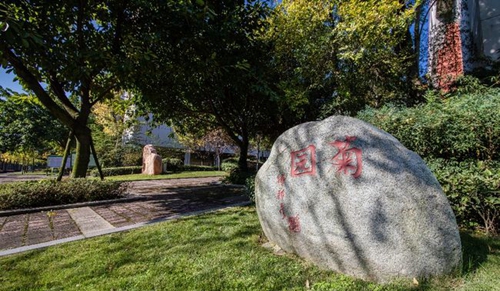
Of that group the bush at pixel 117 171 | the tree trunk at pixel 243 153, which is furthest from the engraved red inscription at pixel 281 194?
the bush at pixel 117 171

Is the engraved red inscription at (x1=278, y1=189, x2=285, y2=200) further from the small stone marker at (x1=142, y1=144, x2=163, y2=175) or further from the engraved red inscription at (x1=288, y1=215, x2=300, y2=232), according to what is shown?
the small stone marker at (x1=142, y1=144, x2=163, y2=175)

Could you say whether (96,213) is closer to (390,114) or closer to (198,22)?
(198,22)

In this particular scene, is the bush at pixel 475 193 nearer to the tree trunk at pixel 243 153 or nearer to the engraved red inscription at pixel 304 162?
the engraved red inscription at pixel 304 162

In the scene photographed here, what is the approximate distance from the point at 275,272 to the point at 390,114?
4.84m

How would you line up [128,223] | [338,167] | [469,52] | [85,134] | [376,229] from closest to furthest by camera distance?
1. [376,229]
2. [338,167]
3. [128,223]
4. [85,134]
5. [469,52]

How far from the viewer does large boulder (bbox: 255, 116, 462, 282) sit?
8.59 feet

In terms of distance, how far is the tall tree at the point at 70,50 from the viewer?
5.62m

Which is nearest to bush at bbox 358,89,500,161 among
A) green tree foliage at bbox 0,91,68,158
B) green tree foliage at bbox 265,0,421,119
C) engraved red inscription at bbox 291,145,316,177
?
green tree foliage at bbox 265,0,421,119

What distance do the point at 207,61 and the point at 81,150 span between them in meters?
5.07

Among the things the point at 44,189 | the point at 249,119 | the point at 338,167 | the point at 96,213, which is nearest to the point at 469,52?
the point at 249,119

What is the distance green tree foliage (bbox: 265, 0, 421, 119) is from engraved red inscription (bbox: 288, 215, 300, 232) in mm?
5928

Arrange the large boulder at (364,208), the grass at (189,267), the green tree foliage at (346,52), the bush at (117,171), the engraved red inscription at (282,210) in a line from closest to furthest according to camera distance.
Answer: the large boulder at (364,208) < the grass at (189,267) < the engraved red inscription at (282,210) < the green tree foliage at (346,52) < the bush at (117,171)

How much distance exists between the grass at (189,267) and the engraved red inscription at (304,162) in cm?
113

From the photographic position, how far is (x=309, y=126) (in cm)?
370
